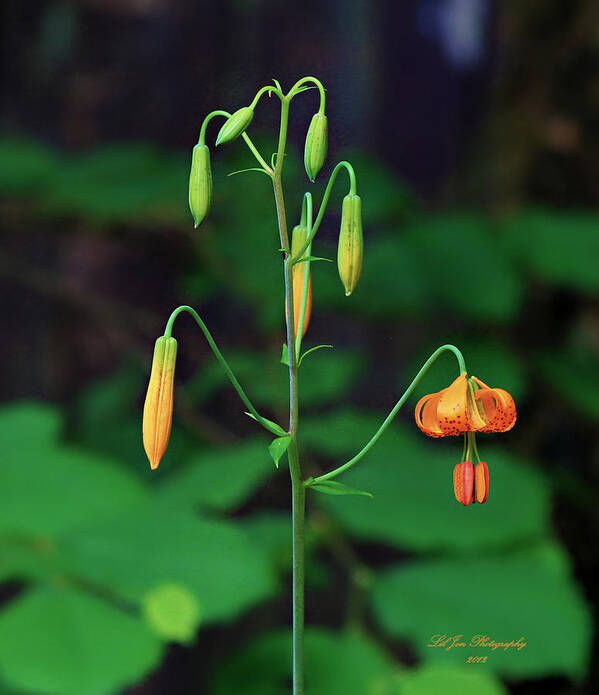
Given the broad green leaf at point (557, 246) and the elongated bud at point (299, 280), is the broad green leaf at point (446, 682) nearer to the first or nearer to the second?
the elongated bud at point (299, 280)

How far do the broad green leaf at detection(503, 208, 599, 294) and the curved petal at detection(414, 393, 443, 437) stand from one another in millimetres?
1223

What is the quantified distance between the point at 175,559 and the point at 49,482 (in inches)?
8.6

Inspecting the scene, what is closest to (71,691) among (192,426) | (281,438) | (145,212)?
(281,438)

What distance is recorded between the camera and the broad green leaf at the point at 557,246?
63.7 inches

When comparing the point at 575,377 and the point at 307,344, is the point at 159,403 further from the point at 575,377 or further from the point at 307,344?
the point at 307,344

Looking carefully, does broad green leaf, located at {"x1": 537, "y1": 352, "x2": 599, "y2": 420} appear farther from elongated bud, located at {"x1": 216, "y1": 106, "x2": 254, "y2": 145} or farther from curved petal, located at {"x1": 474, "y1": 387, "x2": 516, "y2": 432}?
elongated bud, located at {"x1": 216, "y1": 106, "x2": 254, "y2": 145}

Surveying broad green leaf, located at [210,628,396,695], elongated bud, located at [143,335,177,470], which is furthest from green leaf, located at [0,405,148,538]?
elongated bud, located at [143,335,177,470]

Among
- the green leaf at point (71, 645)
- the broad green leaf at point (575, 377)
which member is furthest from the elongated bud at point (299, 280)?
the broad green leaf at point (575, 377)

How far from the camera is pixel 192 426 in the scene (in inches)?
60.8

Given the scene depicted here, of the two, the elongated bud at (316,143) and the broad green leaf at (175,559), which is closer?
the elongated bud at (316,143)

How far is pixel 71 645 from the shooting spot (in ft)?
2.96

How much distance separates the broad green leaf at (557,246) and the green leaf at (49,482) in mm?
913

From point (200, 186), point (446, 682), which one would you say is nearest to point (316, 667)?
point (446, 682)

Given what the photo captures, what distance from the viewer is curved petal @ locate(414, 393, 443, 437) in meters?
0.45
